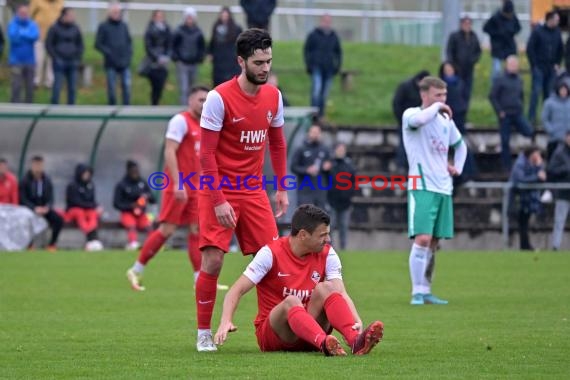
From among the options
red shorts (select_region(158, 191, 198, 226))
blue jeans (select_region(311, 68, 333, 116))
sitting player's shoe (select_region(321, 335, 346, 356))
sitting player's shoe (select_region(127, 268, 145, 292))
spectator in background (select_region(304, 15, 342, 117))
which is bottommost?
sitting player's shoe (select_region(127, 268, 145, 292))

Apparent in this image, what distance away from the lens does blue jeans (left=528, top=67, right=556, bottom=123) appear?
94.2 ft

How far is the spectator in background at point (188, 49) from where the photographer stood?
2800 centimetres

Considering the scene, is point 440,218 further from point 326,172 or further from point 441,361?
point 326,172

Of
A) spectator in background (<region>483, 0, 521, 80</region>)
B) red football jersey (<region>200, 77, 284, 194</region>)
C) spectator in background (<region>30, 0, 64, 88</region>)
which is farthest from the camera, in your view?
spectator in background (<region>30, 0, 64, 88</region>)

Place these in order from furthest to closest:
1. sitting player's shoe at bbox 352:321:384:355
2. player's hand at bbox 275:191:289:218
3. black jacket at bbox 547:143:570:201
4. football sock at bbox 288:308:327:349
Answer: black jacket at bbox 547:143:570:201 < player's hand at bbox 275:191:289:218 < football sock at bbox 288:308:327:349 < sitting player's shoe at bbox 352:321:384:355

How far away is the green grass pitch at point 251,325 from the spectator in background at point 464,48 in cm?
757

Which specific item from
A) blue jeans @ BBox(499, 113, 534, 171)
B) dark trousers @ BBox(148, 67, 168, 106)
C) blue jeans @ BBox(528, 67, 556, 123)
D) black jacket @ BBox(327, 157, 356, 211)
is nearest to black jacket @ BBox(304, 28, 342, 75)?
dark trousers @ BBox(148, 67, 168, 106)

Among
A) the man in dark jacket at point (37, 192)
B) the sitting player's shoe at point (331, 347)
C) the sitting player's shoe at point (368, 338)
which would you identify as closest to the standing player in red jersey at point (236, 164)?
the sitting player's shoe at point (331, 347)

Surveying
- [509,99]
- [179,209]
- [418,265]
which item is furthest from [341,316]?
[509,99]

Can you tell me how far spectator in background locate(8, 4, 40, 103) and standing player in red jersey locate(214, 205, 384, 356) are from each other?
1870cm

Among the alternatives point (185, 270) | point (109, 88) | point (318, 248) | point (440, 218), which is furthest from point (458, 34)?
point (318, 248)

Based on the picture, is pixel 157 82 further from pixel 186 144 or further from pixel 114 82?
pixel 186 144

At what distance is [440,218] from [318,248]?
16.2 feet

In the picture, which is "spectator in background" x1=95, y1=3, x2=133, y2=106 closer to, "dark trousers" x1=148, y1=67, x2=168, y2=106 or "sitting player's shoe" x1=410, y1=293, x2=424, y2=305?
"dark trousers" x1=148, y1=67, x2=168, y2=106
